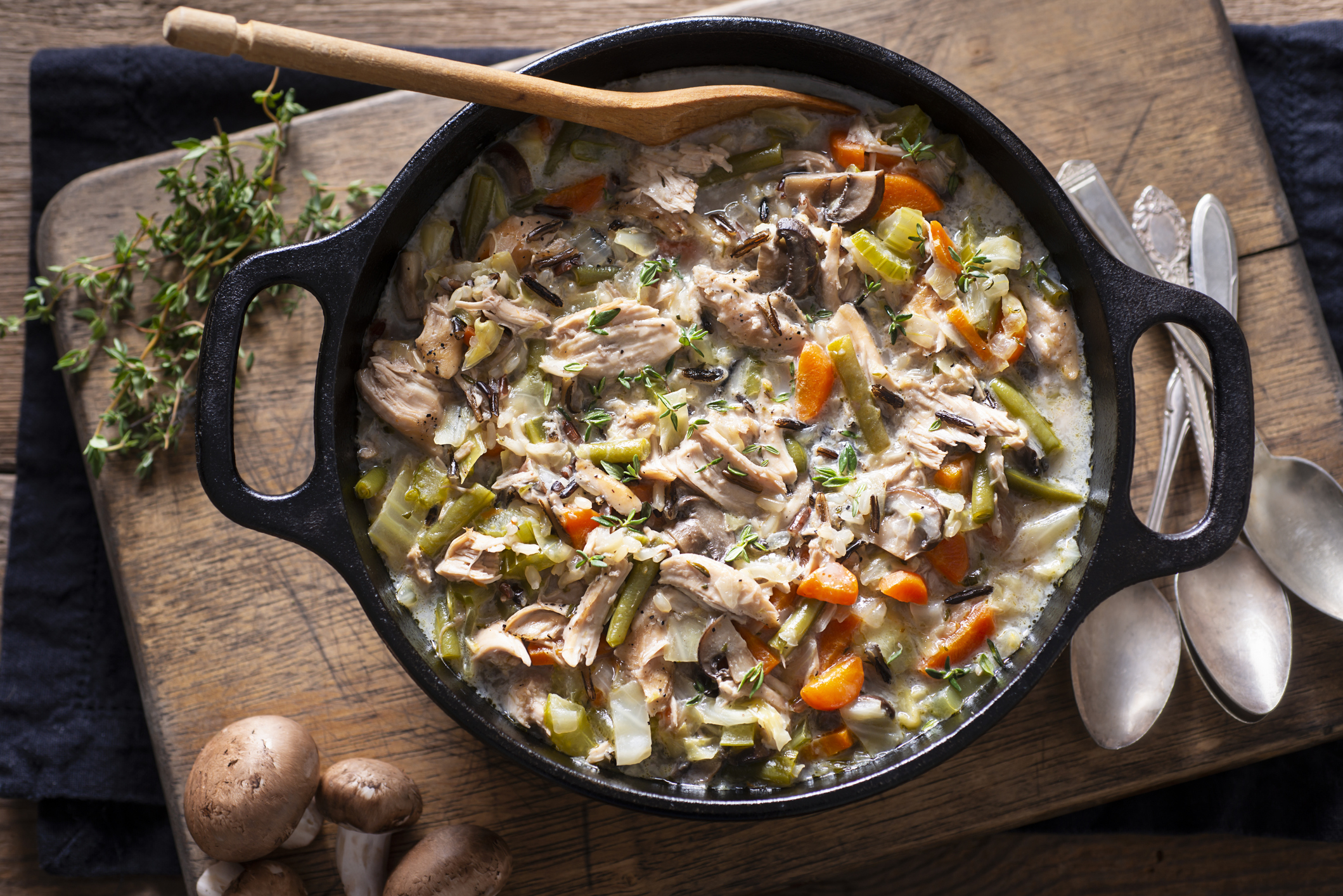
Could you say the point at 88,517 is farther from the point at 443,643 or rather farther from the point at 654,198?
the point at 654,198

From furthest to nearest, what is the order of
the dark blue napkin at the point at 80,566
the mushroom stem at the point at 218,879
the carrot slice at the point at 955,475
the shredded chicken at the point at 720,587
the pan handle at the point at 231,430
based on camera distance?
the dark blue napkin at the point at 80,566 < the mushroom stem at the point at 218,879 < the carrot slice at the point at 955,475 < the shredded chicken at the point at 720,587 < the pan handle at the point at 231,430

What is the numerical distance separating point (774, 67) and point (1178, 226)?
1508 millimetres

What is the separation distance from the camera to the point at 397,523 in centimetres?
275

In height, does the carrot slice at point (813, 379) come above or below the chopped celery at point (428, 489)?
above

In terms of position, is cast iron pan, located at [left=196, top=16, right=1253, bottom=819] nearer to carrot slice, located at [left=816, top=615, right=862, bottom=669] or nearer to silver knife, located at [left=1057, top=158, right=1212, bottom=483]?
carrot slice, located at [left=816, top=615, right=862, bottom=669]

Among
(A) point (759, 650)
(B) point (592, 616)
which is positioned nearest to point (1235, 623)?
(A) point (759, 650)

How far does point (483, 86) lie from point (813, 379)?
1.21 meters

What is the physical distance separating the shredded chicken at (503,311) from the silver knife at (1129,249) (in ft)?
6.02

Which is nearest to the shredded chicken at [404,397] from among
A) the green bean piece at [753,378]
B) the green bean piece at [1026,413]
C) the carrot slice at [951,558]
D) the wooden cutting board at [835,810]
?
the wooden cutting board at [835,810]

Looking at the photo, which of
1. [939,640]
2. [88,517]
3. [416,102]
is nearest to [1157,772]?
[939,640]

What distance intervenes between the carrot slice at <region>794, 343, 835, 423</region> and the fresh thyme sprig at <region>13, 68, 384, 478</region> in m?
1.63

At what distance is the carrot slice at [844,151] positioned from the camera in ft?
9.53

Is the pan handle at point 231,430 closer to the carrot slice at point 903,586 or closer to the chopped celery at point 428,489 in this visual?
the chopped celery at point 428,489

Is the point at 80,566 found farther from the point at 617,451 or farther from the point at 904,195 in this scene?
the point at 904,195
